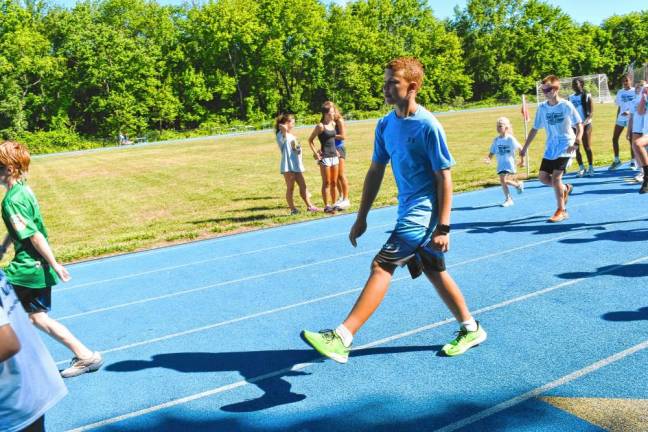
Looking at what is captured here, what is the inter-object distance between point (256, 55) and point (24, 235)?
6523cm

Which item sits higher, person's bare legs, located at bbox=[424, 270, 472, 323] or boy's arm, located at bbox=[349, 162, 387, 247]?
boy's arm, located at bbox=[349, 162, 387, 247]

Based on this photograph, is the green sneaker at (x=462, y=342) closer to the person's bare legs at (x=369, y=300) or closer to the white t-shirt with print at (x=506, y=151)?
the person's bare legs at (x=369, y=300)

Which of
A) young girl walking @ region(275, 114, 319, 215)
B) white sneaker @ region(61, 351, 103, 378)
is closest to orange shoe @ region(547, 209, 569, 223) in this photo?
young girl walking @ region(275, 114, 319, 215)

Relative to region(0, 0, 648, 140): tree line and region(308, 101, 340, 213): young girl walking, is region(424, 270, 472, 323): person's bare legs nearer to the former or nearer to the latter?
region(308, 101, 340, 213): young girl walking

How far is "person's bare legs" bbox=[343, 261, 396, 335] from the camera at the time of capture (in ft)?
Result: 12.6

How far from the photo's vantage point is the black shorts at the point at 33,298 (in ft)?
14.7

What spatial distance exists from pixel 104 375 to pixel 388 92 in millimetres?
3284

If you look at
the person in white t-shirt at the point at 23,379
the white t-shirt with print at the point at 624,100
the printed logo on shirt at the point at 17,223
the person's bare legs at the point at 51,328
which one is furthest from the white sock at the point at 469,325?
the white t-shirt with print at the point at 624,100

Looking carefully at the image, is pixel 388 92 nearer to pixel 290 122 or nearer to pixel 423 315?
pixel 423 315

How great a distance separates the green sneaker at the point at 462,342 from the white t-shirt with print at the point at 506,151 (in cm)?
641

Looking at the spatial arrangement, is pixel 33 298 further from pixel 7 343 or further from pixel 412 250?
pixel 412 250

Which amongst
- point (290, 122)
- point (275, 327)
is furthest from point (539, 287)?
point (290, 122)

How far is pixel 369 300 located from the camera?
387 cm

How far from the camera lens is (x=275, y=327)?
552cm
